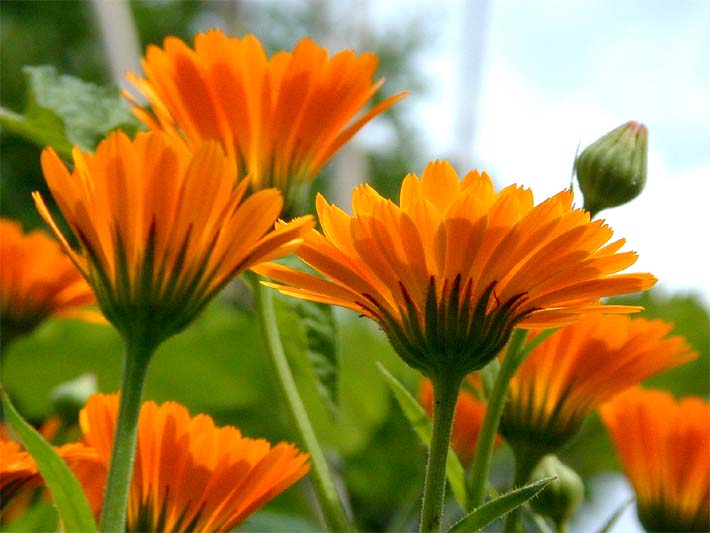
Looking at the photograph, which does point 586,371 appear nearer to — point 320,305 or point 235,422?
point 320,305

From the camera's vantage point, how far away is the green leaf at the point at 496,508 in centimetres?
23

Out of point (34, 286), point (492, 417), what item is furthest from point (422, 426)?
point (34, 286)

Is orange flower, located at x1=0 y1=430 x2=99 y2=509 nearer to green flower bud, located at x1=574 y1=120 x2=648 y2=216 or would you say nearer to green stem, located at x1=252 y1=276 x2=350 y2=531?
green stem, located at x1=252 y1=276 x2=350 y2=531

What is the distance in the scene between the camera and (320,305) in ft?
1.24

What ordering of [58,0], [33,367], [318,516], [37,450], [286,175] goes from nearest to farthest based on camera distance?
[37,450] → [286,175] → [318,516] → [33,367] → [58,0]

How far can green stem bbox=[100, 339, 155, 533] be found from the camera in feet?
0.79

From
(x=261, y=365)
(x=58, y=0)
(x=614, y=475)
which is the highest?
(x=58, y=0)

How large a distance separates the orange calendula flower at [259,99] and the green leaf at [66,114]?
0.06 meters

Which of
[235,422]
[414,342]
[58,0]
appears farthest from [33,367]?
[58,0]

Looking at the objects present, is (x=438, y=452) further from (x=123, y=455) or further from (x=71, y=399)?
(x=71, y=399)

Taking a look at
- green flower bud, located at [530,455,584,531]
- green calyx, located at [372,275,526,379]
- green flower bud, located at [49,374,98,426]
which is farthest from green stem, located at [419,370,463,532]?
green flower bud, located at [49,374,98,426]

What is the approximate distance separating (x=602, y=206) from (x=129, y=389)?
6.3 inches

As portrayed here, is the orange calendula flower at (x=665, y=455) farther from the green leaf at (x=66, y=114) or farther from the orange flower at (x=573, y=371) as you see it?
the green leaf at (x=66, y=114)

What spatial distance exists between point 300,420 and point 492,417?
62mm
